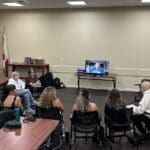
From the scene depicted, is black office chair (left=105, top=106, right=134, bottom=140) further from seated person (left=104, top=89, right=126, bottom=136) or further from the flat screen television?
the flat screen television

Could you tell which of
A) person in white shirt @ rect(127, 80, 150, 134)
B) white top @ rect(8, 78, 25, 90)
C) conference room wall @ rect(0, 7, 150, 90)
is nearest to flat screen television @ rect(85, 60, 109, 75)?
conference room wall @ rect(0, 7, 150, 90)

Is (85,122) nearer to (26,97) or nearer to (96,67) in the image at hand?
(26,97)

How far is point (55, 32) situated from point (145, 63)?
130 inches

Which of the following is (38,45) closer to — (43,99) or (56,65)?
(56,65)

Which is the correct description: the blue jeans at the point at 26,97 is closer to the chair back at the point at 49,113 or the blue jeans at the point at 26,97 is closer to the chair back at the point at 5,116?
the chair back at the point at 49,113

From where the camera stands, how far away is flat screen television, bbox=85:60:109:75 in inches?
357

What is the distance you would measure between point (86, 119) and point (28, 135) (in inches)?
55.3

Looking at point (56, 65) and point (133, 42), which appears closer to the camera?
point (133, 42)

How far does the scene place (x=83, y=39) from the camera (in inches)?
378

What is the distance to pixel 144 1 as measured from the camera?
26.0 feet

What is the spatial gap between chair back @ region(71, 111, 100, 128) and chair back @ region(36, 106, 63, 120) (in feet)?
0.86

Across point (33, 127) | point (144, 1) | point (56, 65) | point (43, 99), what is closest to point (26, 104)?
point (43, 99)

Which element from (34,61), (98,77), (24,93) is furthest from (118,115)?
(34,61)

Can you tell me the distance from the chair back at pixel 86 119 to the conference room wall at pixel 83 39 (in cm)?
507
